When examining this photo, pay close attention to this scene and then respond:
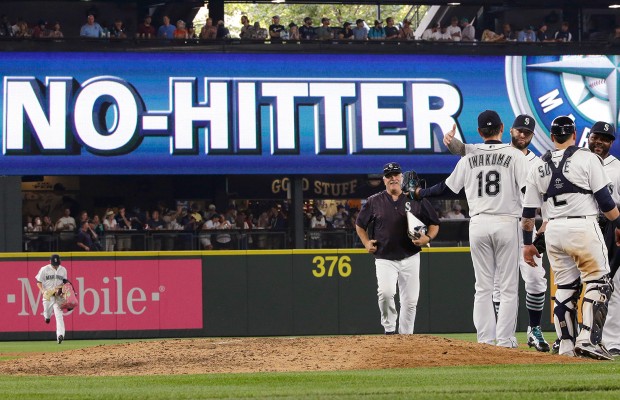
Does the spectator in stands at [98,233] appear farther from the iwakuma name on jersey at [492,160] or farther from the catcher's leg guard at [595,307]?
the catcher's leg guard at [595,307]

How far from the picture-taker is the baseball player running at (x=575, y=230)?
10547 mm

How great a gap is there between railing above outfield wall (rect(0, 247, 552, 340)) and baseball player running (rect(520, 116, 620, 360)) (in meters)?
11.8

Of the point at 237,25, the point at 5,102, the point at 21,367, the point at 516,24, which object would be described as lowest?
the point at 21,367

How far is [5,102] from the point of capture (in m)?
25.2

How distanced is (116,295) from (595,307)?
1357 centimetres

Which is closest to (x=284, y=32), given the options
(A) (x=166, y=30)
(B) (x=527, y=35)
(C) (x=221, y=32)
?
(C) (x=221, y=32)

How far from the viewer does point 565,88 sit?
90.3 feet

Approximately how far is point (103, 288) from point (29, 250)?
2843mm

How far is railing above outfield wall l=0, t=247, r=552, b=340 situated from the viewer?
22516mm

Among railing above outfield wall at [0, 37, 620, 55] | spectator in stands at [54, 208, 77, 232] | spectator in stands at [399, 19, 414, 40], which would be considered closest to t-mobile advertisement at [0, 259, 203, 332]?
spectator in stands at [54, 208, 77, 232]

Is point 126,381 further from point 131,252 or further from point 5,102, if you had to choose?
point 5,102

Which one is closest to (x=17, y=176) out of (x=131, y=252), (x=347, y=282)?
(x=131, y=252)

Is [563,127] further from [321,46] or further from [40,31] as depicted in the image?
[40,31]

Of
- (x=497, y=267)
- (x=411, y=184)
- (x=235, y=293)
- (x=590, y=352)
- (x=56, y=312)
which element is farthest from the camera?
(x=235, y=293)
